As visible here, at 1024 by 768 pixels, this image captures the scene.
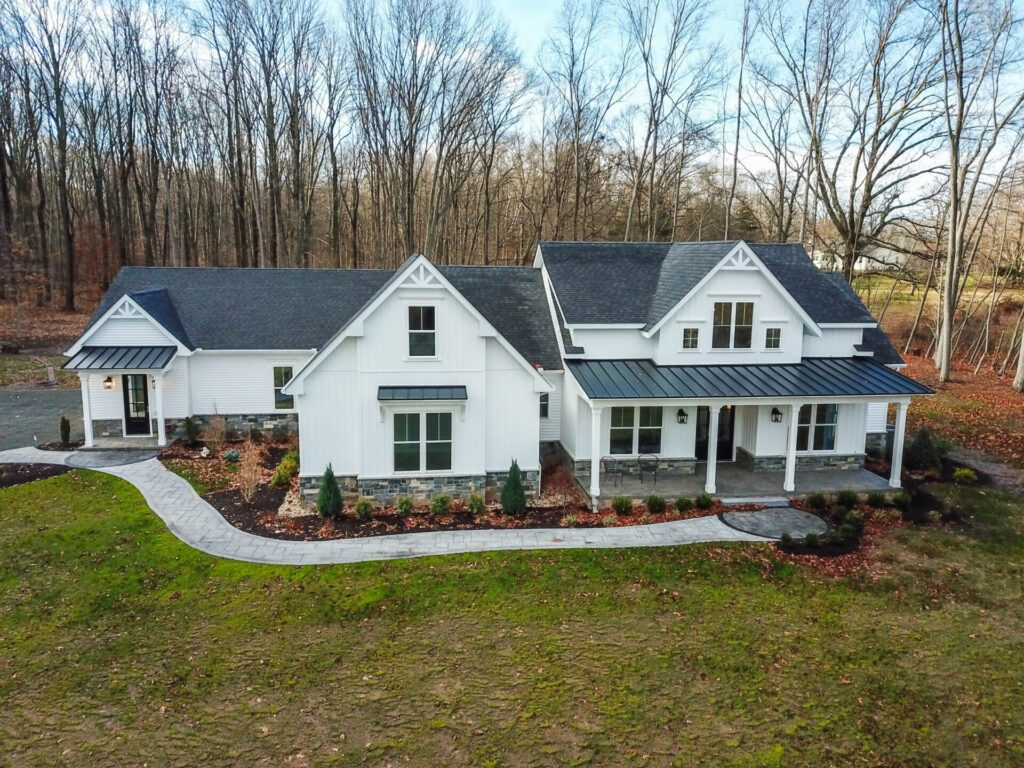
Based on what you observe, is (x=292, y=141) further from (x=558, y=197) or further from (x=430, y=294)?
(x=430, y=294)

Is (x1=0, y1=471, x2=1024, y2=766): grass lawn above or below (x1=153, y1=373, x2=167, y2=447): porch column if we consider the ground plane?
below

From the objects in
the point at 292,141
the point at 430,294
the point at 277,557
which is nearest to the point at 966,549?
the point at 430,294

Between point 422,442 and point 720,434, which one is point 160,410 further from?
point 720,434

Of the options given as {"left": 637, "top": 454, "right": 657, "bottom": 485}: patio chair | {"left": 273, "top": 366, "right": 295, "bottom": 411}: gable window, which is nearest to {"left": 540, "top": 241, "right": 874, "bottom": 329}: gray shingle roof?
{"left": 637, "top": 454, "right": 657, "bottom": 485}: patio chair

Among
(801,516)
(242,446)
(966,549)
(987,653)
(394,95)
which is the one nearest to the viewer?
(987,653)

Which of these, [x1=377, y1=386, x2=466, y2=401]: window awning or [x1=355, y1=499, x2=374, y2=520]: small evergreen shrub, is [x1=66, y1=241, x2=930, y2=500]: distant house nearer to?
[x1=377, y1=386, x2=466, y2=401]: window awning

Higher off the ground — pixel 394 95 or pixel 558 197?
pixel 394 95
